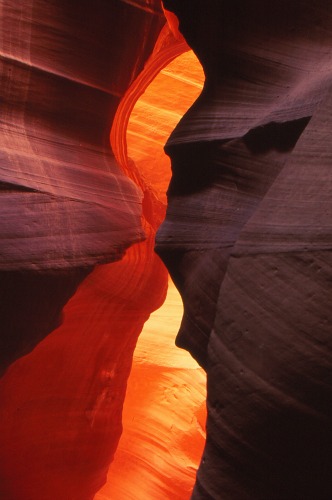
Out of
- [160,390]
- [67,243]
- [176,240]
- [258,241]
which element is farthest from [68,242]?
[160,390]

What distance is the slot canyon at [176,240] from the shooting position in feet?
3.24

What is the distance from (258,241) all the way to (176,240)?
24 centimetres

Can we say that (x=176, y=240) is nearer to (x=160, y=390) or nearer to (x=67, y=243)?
(x=67, y=243)

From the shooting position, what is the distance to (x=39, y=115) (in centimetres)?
160

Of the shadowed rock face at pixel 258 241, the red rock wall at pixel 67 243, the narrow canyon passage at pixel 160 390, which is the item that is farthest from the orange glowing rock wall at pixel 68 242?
the narrow canyon passage at pixel 160 390

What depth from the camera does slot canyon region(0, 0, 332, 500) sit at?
3.24ft

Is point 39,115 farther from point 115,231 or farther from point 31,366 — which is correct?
point 31,366

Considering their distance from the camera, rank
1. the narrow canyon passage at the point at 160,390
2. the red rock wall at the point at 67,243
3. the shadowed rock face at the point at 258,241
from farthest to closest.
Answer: the narrow canyon passage at the point at 160,390
the red rock wall at the point at 67,243
the shadowed rock face at the point at 258,241

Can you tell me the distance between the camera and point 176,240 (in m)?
1.26

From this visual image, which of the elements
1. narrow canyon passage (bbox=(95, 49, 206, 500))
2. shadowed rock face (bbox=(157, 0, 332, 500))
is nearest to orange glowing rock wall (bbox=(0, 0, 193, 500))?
shadowed rock face (bbox=(157, 0, 332, 500))

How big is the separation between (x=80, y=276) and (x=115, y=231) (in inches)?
5.4

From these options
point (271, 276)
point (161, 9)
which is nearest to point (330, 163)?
point (271, 276)

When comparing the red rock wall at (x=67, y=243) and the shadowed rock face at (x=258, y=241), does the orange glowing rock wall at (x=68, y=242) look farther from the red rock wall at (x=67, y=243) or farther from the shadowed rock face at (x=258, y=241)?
the shadowed rock face at (x=258, y=241)

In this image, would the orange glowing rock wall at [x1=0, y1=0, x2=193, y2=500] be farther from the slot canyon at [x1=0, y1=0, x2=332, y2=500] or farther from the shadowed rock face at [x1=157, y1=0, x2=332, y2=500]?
the shadowed rock face at [x1=157, y1=0, x2=332, y2=500]
